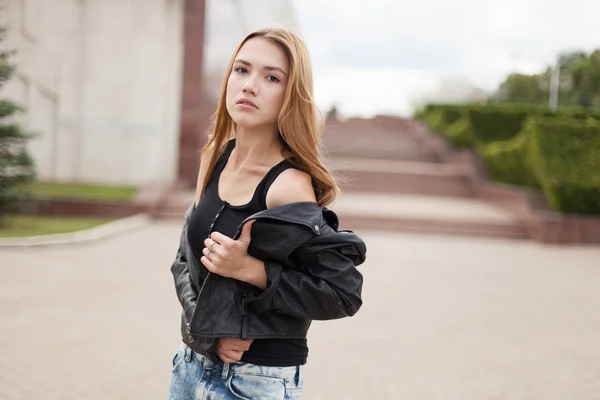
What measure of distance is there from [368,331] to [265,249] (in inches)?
167

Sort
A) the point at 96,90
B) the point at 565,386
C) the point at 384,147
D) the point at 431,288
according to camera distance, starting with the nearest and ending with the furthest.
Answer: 1. the point at 565,386
2. the point at 431,288
3. the point at 96,90
4. the point at 384,147

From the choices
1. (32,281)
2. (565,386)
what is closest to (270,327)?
(565,386)

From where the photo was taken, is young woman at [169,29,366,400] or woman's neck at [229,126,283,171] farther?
woman's neck at [229,126,283,171]

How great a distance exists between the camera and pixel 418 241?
12.0 m

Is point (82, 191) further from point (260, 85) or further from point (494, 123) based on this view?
point (494, 123)

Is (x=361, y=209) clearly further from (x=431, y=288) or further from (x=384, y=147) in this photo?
(x=384, y=147)

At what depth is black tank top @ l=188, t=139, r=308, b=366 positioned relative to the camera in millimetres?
1801

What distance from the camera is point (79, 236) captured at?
9.76 metres

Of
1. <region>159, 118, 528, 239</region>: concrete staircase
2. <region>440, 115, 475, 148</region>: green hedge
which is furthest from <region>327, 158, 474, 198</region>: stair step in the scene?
<region>440, 115, 475, 148</region>: green hedge

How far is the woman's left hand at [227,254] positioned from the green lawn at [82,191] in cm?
1138

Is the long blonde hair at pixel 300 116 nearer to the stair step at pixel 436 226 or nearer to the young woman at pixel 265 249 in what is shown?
the young woman at pixel 265 249

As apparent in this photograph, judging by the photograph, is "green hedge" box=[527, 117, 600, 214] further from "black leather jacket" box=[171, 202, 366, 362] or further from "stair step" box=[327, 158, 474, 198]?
"black leather jacket" box=[171, 202, 366, 362]

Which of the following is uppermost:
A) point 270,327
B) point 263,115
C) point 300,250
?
point 263,115

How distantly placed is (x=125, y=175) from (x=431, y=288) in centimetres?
1052
